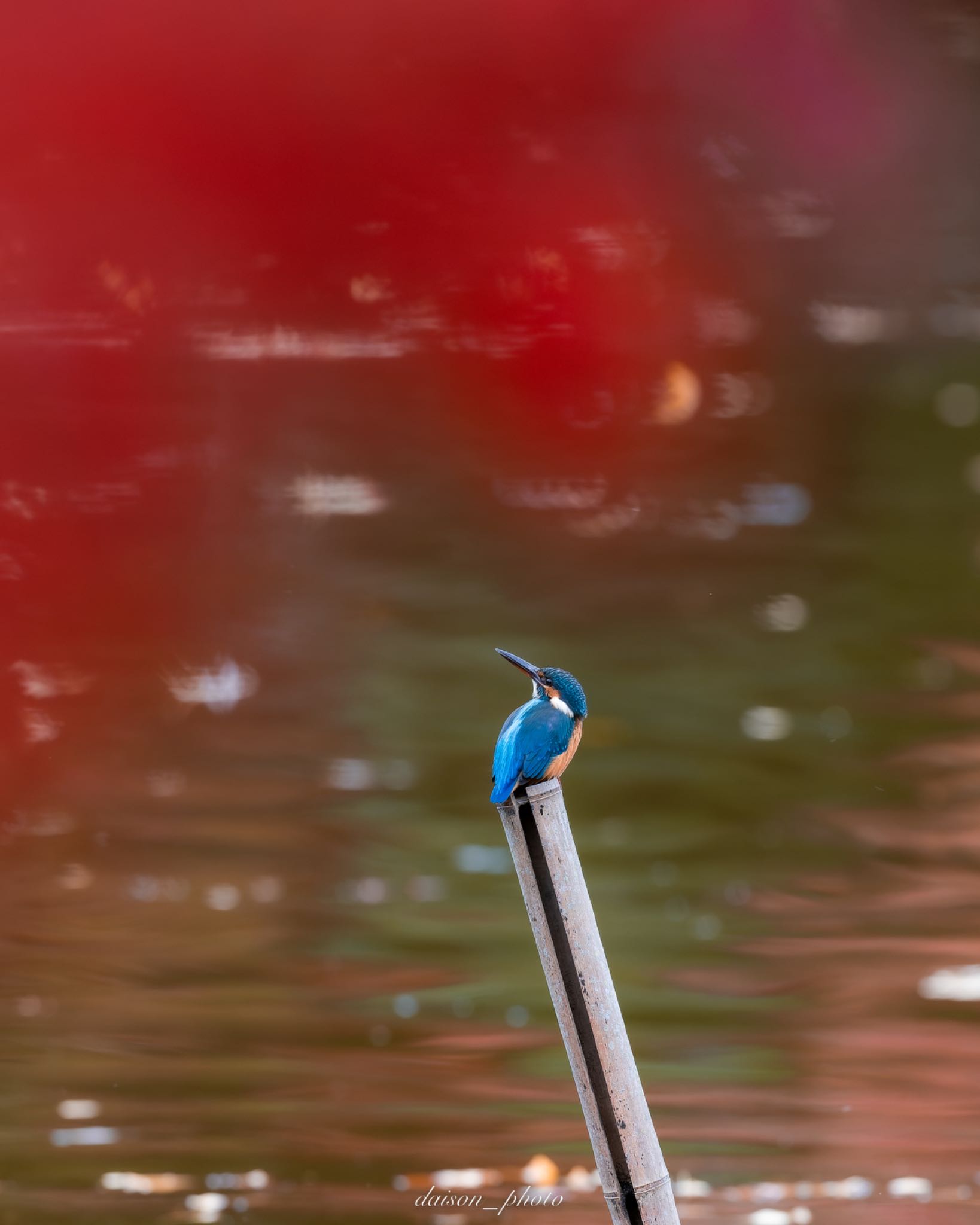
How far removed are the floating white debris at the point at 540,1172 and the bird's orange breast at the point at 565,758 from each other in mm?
1039

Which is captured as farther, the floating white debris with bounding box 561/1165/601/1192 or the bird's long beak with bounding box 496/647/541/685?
the floating white debris with bounding box 561/1165/601/1192

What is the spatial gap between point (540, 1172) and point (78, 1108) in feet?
2.12

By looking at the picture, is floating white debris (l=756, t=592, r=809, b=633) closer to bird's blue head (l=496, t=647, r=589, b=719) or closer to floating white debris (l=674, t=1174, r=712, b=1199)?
floating white debris (l=674, t=1174, r=712, b=1199)

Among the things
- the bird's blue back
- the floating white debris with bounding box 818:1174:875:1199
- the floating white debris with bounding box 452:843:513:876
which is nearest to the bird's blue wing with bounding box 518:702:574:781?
the bird's blue back

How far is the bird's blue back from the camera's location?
2.22 ft

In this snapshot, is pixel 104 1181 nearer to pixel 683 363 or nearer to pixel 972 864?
pixel 972 864

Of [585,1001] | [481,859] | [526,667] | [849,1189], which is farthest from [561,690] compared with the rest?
[849,1189]

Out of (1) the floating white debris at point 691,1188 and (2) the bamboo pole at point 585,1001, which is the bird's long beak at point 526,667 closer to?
(2) the bamboo pole at point 585,1001

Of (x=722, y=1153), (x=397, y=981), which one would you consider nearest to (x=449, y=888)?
(x=397, y=981)

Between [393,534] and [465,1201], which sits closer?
[465,1201]

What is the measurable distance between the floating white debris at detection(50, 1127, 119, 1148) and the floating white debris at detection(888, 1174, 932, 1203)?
41.8 inches

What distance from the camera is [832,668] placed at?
Result: 1.63 meters

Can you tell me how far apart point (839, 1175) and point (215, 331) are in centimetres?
144

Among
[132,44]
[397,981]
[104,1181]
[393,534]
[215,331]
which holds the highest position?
[132,44]
